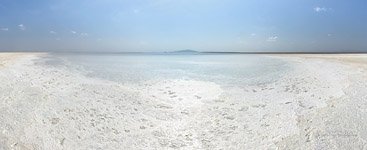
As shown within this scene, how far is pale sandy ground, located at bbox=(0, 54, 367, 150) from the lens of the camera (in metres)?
9.83

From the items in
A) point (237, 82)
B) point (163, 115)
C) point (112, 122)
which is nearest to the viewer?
point (112, 122)

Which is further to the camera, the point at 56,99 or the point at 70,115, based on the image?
the point at 56,99

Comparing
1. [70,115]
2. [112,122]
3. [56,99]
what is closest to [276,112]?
[112,122]

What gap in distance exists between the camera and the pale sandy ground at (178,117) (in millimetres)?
9828

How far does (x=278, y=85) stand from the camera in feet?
64.0

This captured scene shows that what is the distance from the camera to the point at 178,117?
12797 mm

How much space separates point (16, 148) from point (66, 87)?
8.12 m

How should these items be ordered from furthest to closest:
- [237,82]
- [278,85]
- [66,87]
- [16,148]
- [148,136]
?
1. [237,82]
2. [278,85]
3. [66,87]
4. [148,136]
5. [16,148]

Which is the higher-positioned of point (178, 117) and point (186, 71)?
point (186, 71)

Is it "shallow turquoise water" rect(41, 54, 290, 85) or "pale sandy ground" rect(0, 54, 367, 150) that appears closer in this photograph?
"pale sandy ground" rect(0, 54, 367, 150)

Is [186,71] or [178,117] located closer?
[178,117]

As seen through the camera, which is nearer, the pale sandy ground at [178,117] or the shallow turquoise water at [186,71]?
the pale sandy ground at [178,117]

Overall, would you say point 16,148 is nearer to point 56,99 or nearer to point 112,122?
point 112,122

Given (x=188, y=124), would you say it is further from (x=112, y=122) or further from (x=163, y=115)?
(x=112, y=122)
